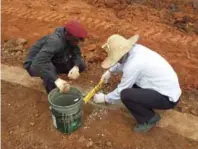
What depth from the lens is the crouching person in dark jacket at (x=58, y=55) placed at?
12.8ft

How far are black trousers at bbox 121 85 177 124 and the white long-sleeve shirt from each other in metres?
0.05

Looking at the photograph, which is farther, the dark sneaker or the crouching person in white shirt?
the dark sneaker

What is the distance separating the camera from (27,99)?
179 inches

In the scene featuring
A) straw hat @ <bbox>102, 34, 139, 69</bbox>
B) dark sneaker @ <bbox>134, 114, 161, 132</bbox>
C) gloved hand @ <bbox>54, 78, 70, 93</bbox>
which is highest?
straw hat @ <bbox>102, 34, 139, 69</bbox>

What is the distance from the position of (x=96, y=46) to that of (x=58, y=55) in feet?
4.89

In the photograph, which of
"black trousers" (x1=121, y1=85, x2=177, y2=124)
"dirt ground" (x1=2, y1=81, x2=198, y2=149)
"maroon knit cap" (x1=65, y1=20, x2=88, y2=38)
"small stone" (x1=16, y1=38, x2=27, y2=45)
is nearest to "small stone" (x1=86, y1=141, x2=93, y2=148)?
"dirt ground" (x1=2, y1=81, x2=198, y2=149)

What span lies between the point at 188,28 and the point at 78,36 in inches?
126

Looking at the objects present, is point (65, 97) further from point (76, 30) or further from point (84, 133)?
point (76, 30)

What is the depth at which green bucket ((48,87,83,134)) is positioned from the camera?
3.66 metres

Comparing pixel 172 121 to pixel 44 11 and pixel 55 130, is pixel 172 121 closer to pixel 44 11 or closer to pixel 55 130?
pixel 55 130

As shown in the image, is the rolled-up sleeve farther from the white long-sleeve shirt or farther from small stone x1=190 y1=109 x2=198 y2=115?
small stone x1=190 y1=109 x2=198 y2=115

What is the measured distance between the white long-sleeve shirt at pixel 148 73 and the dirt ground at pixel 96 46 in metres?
0.55

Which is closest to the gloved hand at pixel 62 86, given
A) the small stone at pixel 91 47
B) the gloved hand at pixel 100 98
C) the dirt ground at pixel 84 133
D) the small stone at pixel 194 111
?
the gloved hand at pixel 100 98

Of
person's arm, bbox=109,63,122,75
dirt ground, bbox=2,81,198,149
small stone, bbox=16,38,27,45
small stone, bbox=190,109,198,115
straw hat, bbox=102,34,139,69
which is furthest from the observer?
small stone, bbox=16,38,27,45
